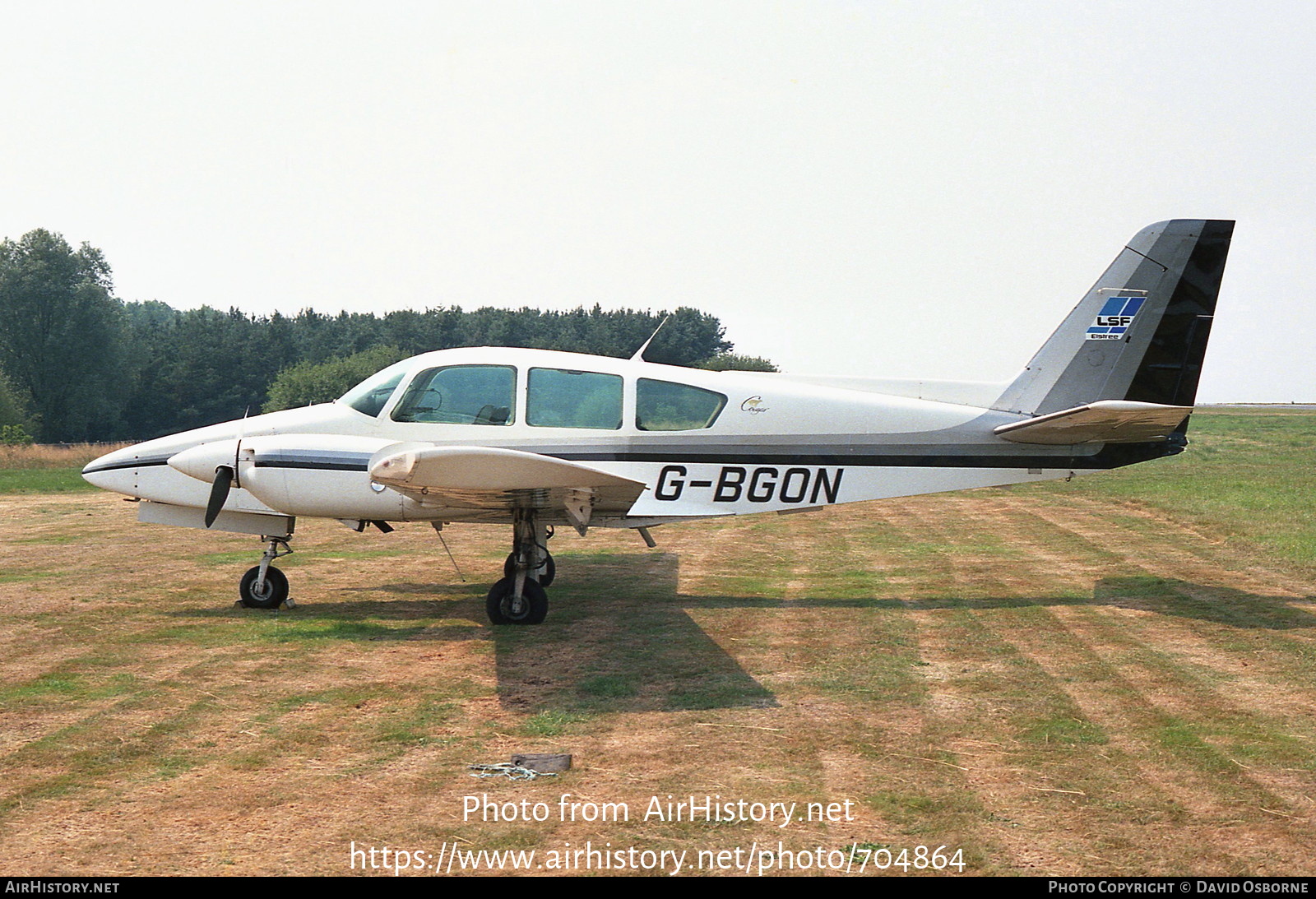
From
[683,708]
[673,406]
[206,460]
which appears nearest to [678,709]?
[683,708]

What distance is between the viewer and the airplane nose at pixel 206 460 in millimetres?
10031

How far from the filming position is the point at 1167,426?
1037cm

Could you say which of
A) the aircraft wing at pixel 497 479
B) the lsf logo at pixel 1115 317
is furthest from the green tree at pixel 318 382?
the lsf logo at pixel 1115 317

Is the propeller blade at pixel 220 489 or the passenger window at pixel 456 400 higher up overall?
the passenger window at pixel 456 400

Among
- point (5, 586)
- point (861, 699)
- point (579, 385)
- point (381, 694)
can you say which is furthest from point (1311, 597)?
point (5, 586)

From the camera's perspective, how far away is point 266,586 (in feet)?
34.5

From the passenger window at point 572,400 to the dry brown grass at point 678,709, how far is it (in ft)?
6.69

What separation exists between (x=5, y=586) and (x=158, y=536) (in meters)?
4.37

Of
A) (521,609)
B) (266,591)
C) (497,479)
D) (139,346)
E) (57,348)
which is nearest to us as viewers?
(497,479)

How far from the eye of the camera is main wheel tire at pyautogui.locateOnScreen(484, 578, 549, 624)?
988 cm

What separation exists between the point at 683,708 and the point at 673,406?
4247 mm

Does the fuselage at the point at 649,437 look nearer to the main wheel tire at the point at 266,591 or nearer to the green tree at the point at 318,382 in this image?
the main wheel tire at the point at 266,591

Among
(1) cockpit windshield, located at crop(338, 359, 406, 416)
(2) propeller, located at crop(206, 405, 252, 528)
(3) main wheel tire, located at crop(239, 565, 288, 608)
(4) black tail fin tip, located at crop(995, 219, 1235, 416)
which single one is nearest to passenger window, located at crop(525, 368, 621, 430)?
(1) cockpit windshield, located at crop(338, 359, 406, 416)

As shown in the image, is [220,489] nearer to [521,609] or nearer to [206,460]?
[206,460]
